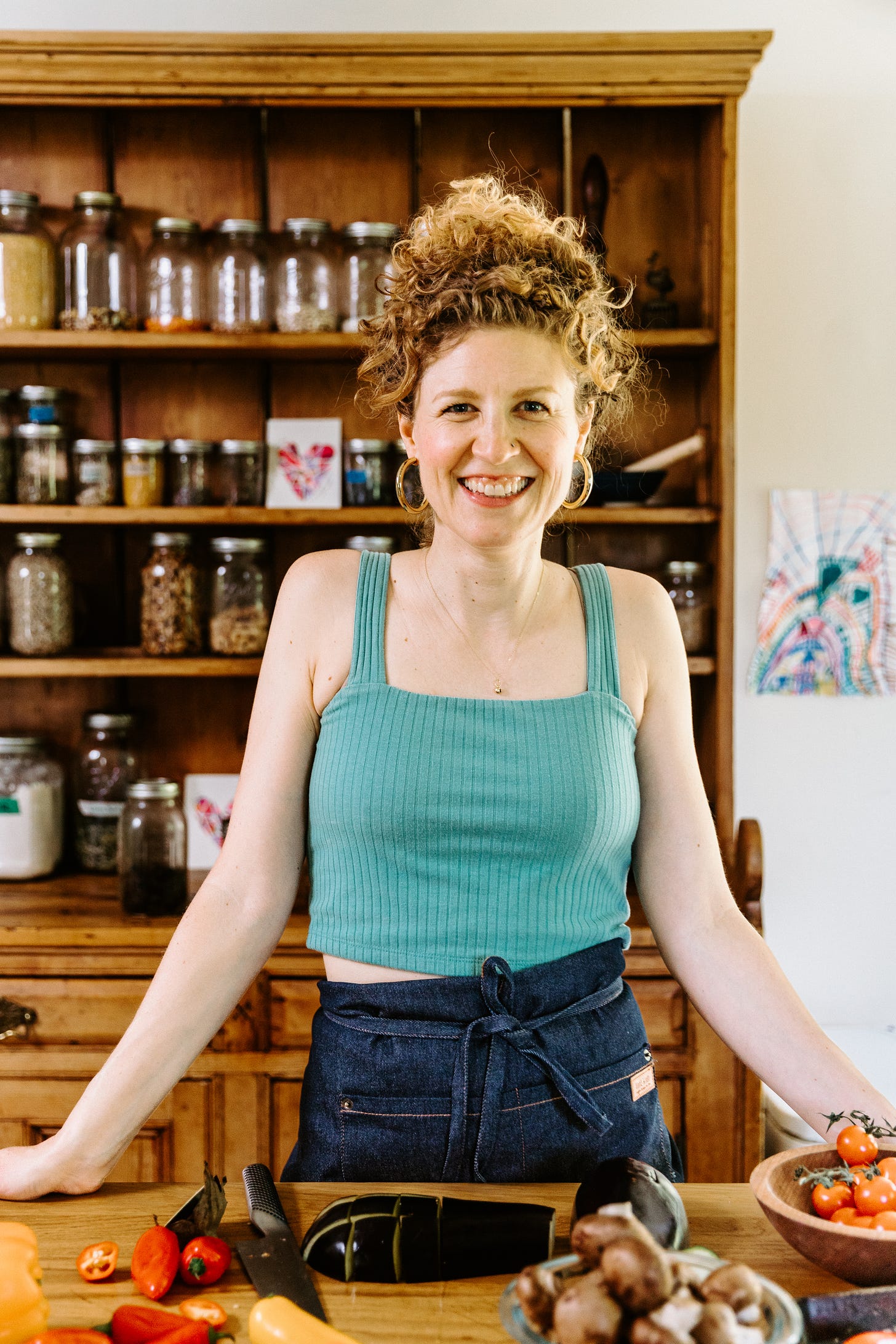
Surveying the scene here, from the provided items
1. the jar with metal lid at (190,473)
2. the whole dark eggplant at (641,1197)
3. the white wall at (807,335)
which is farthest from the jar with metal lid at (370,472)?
the whole dark eggplant at (641,1197)

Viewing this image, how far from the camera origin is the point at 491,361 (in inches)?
46.3

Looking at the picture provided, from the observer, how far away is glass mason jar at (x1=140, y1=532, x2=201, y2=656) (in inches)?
91.7

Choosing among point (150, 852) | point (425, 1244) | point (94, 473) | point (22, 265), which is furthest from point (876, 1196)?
point (22, 265)

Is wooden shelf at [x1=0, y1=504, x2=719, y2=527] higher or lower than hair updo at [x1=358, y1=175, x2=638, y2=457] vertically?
lower

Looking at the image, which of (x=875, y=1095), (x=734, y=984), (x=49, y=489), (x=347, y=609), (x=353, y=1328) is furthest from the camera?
(x=49, y=489)

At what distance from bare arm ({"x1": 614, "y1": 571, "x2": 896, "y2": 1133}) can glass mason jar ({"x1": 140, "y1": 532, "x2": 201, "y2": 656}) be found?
4.05ft

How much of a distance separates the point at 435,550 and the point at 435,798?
31cm

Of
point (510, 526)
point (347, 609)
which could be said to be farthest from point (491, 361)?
point (347, 609)

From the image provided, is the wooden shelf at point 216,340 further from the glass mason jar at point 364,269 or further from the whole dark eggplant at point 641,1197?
the whole dark eggplant at point 641,1197

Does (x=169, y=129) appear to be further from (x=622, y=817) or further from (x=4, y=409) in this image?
(x=622, y=817)

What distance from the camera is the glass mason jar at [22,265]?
7.41 ft

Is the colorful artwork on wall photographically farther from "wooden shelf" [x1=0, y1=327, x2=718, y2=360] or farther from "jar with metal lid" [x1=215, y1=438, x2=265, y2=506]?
"jar with metal lid" [x1=215, y1=438, x2=265, y2=506]

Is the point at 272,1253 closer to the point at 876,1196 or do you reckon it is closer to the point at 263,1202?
the point at 263,1202

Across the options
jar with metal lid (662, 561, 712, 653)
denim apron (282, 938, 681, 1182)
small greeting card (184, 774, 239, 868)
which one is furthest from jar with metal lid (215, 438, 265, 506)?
denim apron (282, 938, 681, 1182)
